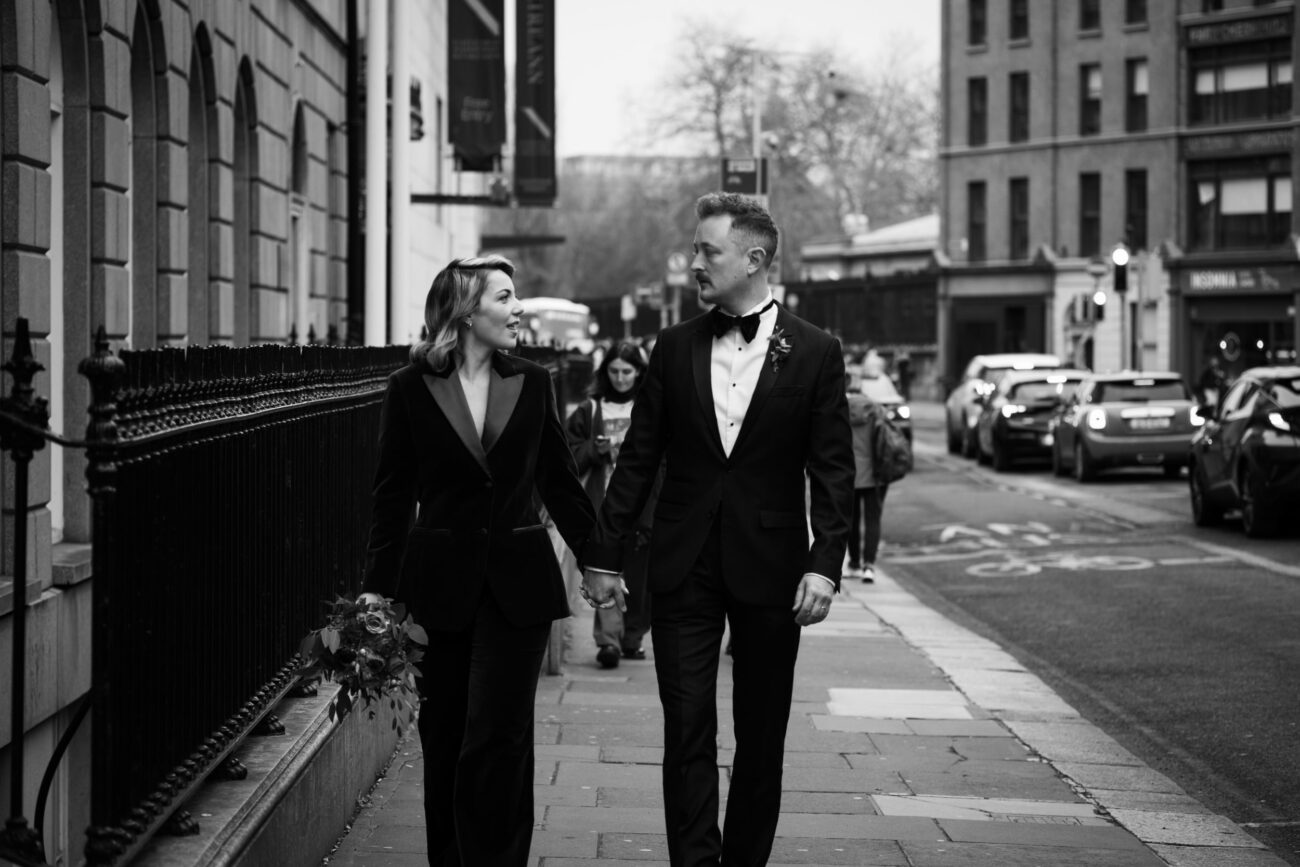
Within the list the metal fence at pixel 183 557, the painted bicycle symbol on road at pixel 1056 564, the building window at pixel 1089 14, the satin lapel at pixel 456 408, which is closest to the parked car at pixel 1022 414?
the painted bicycle symbol on road at pixel 1056 564

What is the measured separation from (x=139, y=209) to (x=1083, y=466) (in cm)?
1839

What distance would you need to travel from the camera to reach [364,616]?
521 centimetres

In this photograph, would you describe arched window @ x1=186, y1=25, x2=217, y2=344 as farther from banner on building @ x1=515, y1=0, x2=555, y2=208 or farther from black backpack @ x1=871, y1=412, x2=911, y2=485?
banner on building @ x1=515, y1=0, x2=555, y2=208

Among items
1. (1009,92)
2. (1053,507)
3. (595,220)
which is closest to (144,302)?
(1053,507)

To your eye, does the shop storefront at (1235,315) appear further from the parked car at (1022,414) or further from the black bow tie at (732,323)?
the black bow tie at (732,323)

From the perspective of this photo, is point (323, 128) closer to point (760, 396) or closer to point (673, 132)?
point (760, 396)

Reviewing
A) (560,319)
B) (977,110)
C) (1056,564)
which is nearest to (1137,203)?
(977,110)

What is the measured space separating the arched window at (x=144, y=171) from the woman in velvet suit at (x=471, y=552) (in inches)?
332

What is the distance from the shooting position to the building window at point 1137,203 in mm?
63875

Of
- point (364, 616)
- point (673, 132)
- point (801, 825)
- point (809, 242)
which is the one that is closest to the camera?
point (364, 616)

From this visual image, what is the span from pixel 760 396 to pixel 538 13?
23.0 meters

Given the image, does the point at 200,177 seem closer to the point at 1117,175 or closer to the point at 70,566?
the point at 70,566

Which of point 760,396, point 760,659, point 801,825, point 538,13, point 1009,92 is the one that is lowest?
point 801,825

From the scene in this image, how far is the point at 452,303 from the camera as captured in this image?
555 cm
